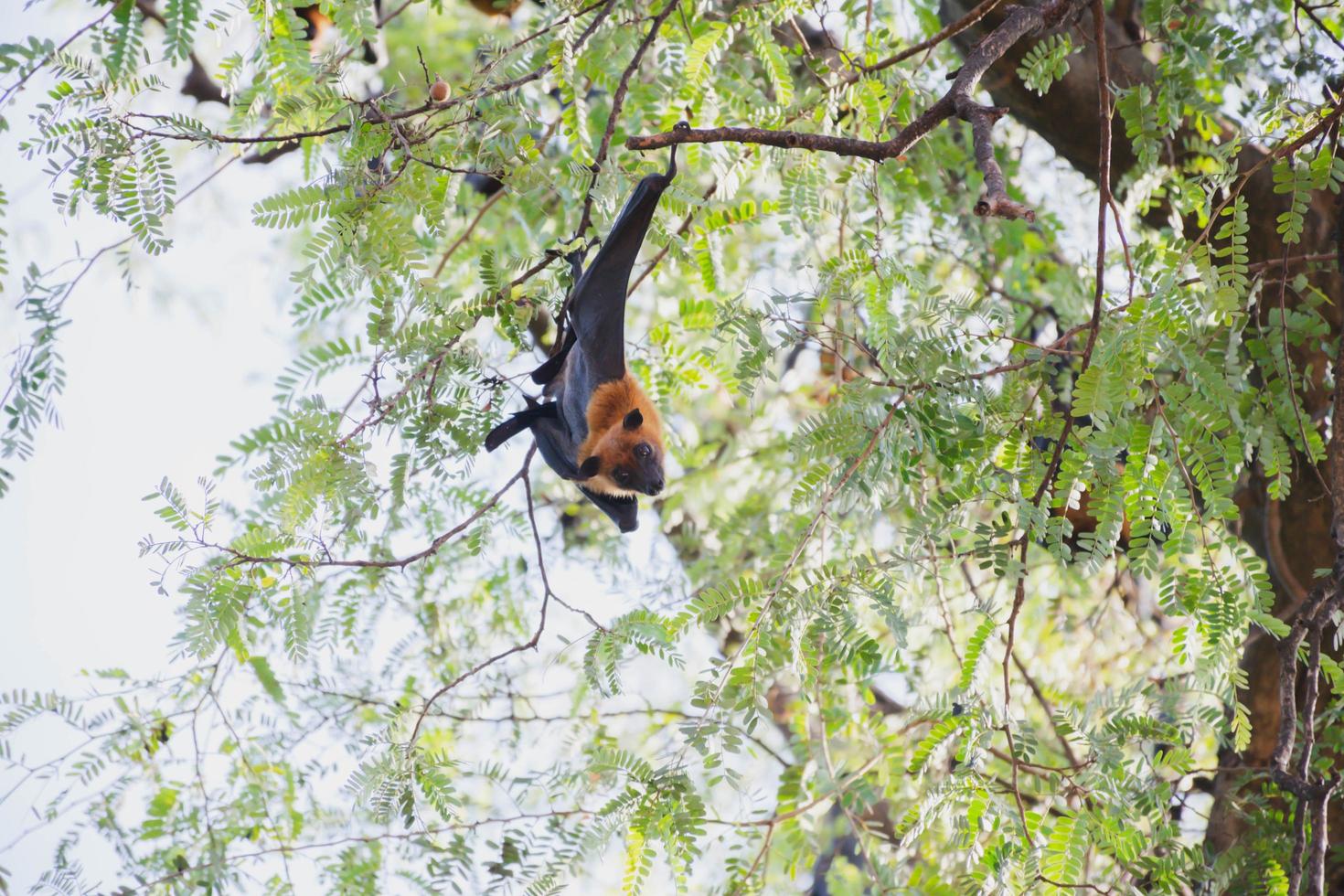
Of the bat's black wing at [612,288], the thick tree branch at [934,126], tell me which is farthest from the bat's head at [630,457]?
the thick tree branch at [934,126]

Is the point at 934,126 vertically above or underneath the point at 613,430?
underneath

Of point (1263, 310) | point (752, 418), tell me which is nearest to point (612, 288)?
point (752, 418)

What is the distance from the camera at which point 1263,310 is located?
183 inches

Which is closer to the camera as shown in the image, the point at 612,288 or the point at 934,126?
the point at 934,126

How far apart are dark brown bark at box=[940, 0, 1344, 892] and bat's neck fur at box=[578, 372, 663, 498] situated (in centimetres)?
242

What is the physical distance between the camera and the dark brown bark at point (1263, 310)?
4941 millimetres

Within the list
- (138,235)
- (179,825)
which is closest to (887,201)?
(138,235)

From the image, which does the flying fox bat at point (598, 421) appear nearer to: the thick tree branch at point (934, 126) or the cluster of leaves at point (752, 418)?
the cluster of leaves at point (752, 418)

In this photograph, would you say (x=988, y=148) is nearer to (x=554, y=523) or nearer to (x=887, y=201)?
(x=887, y=201)

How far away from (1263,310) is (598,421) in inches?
118

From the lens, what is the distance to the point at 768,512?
664 cm

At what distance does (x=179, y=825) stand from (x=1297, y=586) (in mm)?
5531

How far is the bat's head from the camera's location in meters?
5.11

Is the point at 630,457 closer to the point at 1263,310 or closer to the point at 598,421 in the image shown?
the point at 598,421
